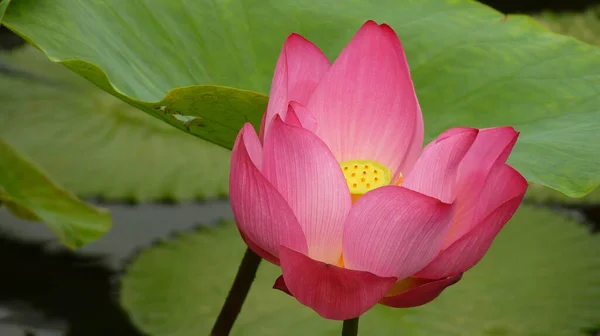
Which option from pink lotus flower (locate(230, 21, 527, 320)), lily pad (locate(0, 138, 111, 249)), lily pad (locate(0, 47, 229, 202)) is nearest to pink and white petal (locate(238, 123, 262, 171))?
pink lotus flower (locate(230, 21, 527, 320))

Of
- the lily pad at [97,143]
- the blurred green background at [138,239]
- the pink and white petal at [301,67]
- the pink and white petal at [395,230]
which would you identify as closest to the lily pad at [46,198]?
the blurred green background at [138,239]

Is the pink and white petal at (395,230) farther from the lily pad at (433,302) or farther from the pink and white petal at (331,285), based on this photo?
the lily pad at (433,302)

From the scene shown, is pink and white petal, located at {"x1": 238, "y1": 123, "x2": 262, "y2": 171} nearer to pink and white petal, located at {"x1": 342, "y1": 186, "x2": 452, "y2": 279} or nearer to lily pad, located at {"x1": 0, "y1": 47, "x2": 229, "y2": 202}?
pink and white petal, located at {"x1": 342, "y1": 186, "x2": 452, "y2": 279}

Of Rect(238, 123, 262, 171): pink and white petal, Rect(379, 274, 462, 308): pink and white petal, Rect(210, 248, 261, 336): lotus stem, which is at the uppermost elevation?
Rect(238, 123, 262, 171): pink and white petal

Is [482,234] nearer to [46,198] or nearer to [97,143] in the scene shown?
[46,198]

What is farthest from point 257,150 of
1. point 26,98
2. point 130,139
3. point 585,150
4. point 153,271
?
point 26,98

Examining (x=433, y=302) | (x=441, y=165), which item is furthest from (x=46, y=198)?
(x=441, y=165)
